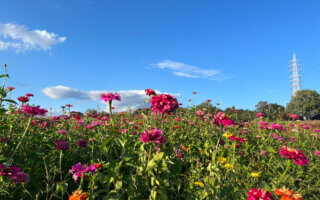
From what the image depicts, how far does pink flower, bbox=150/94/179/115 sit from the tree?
43799 millimetres

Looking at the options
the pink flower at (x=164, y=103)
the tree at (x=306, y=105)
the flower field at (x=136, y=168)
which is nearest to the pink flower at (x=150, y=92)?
the flower field at (x=136, y=168)

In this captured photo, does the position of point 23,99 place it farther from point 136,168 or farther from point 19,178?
point 136,168

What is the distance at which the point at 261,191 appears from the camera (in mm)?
1607

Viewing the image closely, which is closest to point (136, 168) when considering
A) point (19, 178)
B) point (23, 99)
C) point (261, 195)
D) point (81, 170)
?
point (81, 170)

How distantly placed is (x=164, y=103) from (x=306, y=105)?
151ft

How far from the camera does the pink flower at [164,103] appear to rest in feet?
8.27

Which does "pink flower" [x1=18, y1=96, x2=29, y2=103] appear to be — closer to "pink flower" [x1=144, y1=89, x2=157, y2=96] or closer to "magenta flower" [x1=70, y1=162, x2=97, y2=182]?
"magenta flower" [x1=70, y1=162, x2=97, y2=182]

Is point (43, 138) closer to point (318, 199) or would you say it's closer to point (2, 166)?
point (2, 166)

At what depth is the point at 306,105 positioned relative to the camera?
4009 cm

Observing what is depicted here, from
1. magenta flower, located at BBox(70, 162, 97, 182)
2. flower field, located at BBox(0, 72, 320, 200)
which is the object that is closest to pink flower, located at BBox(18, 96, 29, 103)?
flower field, located at BBox(0, 72, 320, 200)

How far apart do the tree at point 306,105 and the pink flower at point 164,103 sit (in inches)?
1724

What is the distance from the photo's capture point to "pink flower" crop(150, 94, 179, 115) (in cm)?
252

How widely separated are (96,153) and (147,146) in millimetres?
1282

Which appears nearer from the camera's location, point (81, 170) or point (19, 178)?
point (19, 178)
